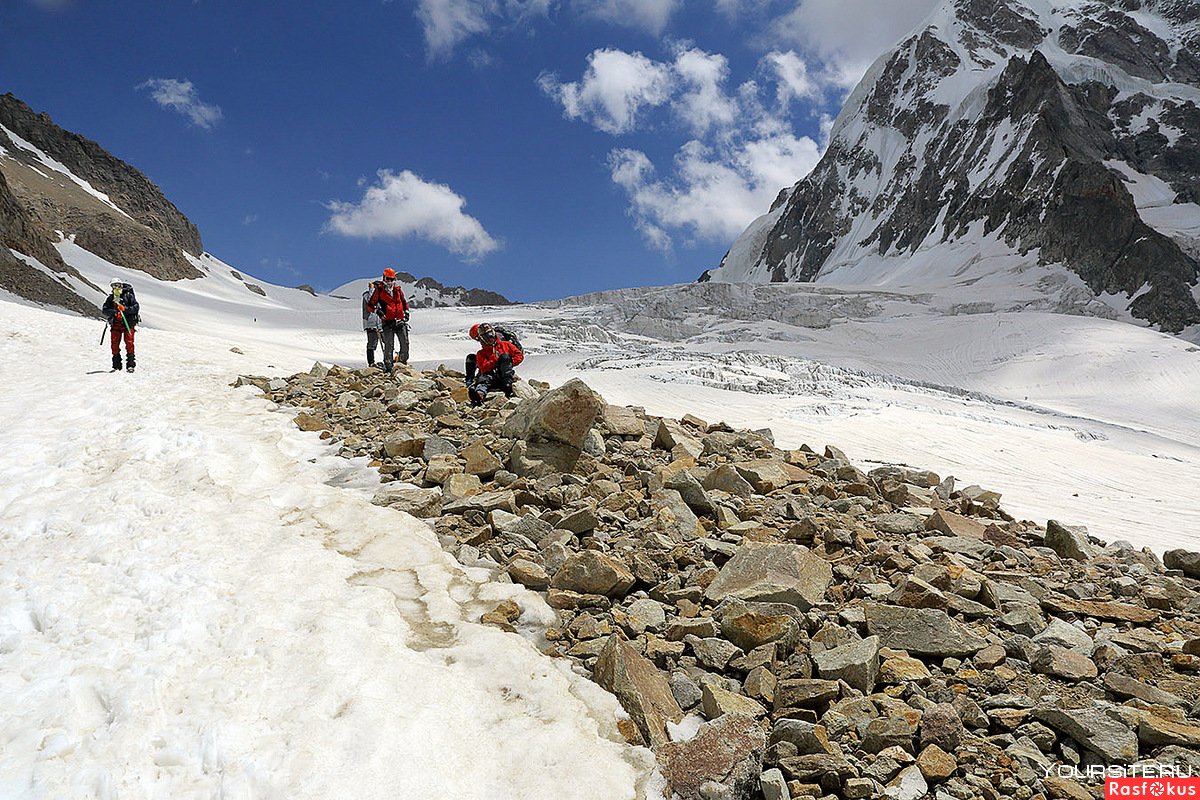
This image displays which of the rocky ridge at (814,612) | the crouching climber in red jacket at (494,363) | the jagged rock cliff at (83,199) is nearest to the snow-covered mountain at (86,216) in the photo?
the jagged rock cliff at (83,199)

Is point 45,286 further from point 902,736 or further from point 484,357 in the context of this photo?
point 902,736

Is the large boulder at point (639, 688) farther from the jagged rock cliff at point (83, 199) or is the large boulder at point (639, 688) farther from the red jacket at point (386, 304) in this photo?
the jagged rock cliff at point (83, 199)

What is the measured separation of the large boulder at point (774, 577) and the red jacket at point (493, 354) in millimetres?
5702

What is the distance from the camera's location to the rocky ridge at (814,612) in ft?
10.0

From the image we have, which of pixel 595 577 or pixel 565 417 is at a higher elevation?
pixel 565 417

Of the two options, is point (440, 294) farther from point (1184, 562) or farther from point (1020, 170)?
point (1184, 562)

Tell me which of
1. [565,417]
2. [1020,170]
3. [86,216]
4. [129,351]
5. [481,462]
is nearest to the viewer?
[481,462]

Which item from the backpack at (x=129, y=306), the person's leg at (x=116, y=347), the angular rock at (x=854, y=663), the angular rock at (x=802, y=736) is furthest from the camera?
the backpack at (x=129, y=306)

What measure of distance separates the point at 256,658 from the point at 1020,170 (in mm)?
99653

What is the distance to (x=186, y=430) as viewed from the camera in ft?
25.1

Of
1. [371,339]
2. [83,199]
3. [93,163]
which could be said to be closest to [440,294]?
[93,163]

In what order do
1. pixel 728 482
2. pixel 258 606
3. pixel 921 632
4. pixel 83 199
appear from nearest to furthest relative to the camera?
1. pixel 921 632
2. pixel 258 606
3. pixel 728 482
4. pixel 83 199

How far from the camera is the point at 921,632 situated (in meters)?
3.89

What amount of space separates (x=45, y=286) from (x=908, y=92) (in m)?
132
